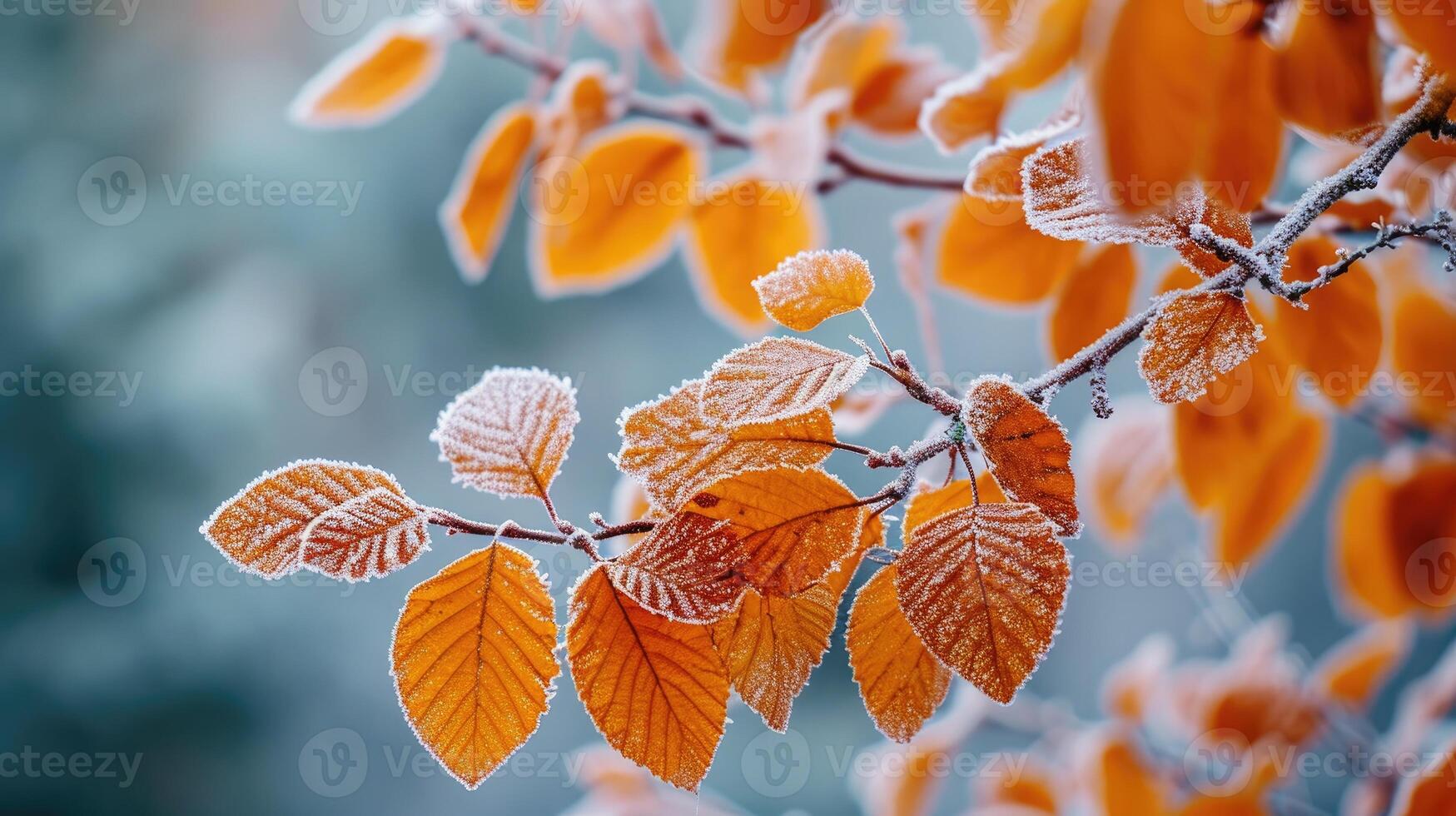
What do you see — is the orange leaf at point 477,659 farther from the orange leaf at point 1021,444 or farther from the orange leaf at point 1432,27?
the orange leaf at point 1432,27

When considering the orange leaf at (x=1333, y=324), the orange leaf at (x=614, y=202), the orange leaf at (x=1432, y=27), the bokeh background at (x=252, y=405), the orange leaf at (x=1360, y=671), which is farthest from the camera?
the bokeh background at (x=252, y=405)

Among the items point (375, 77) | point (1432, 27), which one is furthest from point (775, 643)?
point (375, 77)

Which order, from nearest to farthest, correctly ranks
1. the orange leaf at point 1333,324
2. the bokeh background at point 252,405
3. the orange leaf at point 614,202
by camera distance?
the orange leaf at point 1333,324, the orange leaf at point 614,202, the bokeh background at point 252,405

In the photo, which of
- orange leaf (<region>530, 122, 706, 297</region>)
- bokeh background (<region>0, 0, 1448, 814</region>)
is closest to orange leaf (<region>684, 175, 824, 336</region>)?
orange leaf (<region>530, 122, 706, 297</region>)

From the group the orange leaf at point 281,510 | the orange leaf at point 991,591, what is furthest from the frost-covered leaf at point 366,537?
the orange leaf at point 991,591

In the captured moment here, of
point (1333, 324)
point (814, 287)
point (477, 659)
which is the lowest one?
point (477, 659)

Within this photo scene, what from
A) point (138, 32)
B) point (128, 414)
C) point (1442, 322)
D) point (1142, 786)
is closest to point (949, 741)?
point (1142, 786)

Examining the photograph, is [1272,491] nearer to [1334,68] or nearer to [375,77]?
[1334,68]
